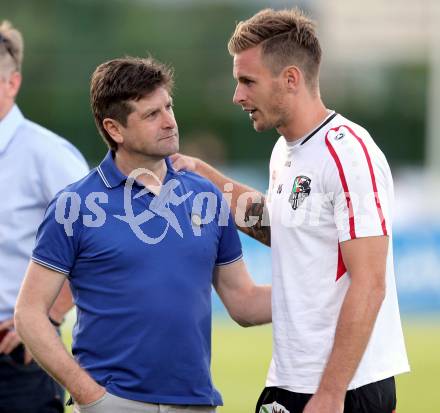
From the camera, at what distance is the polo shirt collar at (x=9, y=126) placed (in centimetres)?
536

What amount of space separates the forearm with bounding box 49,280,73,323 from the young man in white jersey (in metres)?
1.25

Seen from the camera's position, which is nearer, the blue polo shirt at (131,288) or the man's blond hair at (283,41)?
the blue polo shirt at (131,288)

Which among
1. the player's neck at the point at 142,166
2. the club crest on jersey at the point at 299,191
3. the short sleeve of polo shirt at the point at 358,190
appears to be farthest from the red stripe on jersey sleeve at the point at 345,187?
the player's neck at the point at 142,166

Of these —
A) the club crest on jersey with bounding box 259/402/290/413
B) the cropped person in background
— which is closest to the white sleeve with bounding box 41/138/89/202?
the cropped person in background

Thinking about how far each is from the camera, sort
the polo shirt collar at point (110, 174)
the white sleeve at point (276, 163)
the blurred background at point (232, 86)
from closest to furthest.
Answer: the polo shirt collar at point (110, 174), the white sleeve at point (276, 163), the blurred background at point (232, 86)

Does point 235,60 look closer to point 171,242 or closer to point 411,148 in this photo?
point 171,242

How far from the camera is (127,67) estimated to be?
4.34 metres

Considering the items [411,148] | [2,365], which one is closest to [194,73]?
[411,148]

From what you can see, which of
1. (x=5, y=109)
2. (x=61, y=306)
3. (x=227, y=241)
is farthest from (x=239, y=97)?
(x=5, y=109)

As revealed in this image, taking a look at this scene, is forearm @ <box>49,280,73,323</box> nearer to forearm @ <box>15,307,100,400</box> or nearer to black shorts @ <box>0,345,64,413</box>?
black shorts @ <box>0,345,64,413</box>

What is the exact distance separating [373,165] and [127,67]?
3.37ft

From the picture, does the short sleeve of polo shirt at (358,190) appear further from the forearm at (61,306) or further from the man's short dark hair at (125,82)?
the forearm at (61,306)

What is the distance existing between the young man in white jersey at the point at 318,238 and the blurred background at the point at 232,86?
26.3ft

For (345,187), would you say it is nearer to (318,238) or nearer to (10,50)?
(318,238)
